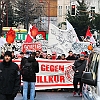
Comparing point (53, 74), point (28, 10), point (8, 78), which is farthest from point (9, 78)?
point (28, 10)

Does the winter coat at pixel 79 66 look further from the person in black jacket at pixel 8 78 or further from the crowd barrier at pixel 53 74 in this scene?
the person in black jacket at pixel 8 78

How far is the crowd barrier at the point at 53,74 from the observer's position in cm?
1720

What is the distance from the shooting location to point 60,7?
84875 millimetres

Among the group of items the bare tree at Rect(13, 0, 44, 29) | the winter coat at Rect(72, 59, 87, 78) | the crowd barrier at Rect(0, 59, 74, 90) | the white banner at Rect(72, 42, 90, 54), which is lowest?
the crowd barrier at Rect(0, 59, 74, 90)

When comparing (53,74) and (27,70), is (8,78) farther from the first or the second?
(53,74)

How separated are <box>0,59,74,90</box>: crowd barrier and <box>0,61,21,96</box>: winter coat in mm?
7383

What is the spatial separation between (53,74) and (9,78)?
769 cm

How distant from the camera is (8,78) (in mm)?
9672

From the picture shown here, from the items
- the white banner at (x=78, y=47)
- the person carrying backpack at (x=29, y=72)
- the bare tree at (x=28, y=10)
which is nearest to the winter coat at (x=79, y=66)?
the person carrying backpack at (x=29, y=72)

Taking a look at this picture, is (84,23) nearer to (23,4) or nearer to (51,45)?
(23,4)

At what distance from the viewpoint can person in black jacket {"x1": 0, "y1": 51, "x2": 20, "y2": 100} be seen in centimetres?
966

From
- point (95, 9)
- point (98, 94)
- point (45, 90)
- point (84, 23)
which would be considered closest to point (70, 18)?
point (84, 23)

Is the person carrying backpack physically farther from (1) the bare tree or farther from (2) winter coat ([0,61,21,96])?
(1) the bare tree

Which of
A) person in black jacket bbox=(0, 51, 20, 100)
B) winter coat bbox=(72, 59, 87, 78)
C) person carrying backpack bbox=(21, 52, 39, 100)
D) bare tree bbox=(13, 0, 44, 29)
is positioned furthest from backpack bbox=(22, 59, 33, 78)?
bare tree bbox=(13, 0, 44, 29)
